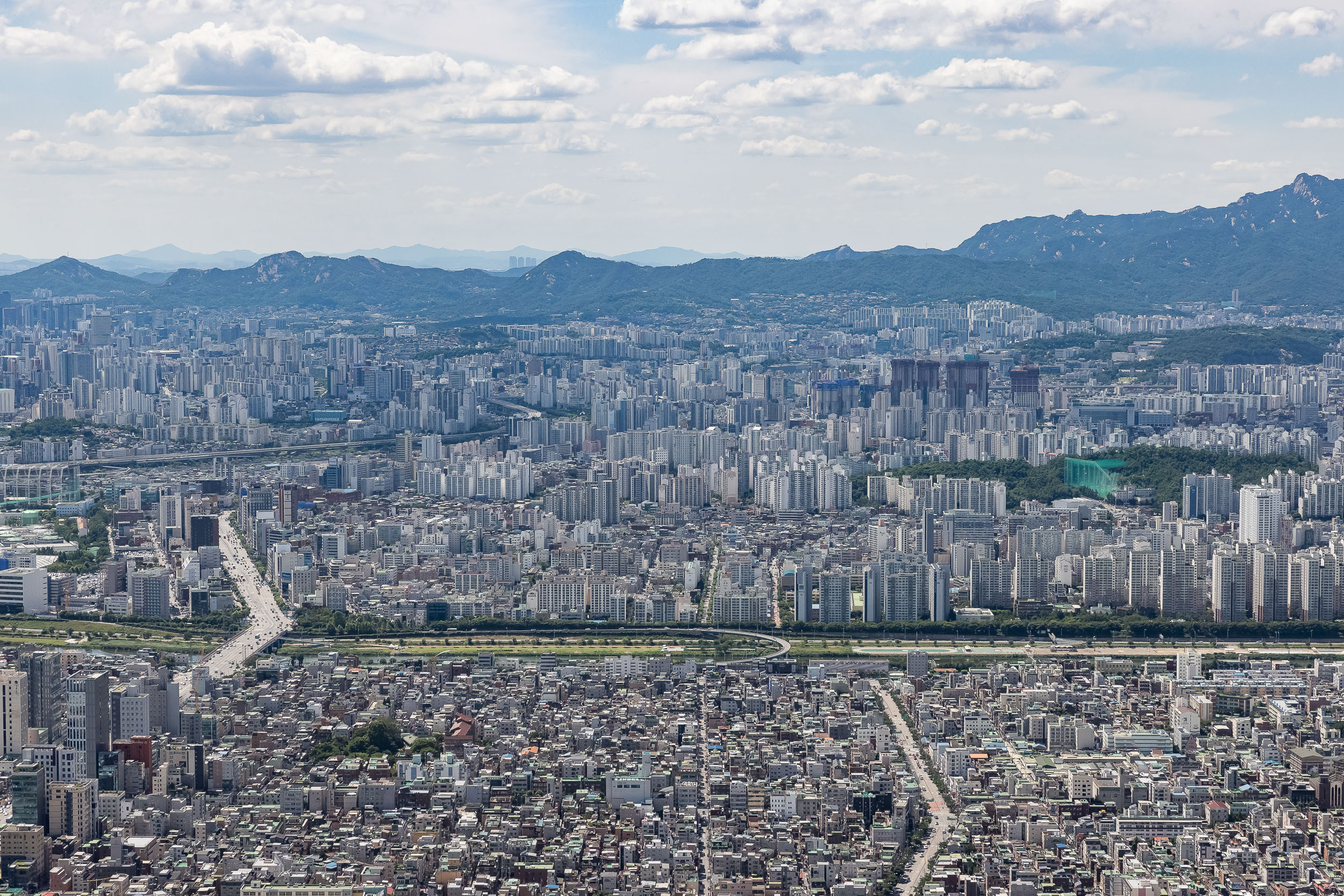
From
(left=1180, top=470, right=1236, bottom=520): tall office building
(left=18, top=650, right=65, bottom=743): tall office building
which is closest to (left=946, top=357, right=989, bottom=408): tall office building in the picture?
(left=1180, top=470, right=1236, bottom=520): tall office building

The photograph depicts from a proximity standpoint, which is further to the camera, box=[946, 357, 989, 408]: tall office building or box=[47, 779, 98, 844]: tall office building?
box=[946, 357, 989, 408]: tall office building

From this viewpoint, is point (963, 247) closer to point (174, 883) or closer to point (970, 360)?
point (970, 360)

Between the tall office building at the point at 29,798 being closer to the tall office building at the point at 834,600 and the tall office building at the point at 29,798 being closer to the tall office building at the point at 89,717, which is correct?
the tall office building at the point at 89,717

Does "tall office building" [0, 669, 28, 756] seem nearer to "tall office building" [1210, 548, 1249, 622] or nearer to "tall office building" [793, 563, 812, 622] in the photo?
"tall office building" [793, 563, 812, 622]

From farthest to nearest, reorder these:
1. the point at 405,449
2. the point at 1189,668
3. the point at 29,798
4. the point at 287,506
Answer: the point at 405,449, the point at 287,506, the point at 1189,668, the point at 29,798

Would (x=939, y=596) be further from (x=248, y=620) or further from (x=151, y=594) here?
(x=151, y=594)

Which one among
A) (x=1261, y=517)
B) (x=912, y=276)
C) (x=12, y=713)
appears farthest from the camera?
(x=912, y=276)

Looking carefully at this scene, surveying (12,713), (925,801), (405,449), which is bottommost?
(925,801)

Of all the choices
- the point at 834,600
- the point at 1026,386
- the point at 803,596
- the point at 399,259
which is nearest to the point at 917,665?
the point at 834,600

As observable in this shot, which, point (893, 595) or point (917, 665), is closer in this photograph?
point (917, 665)
